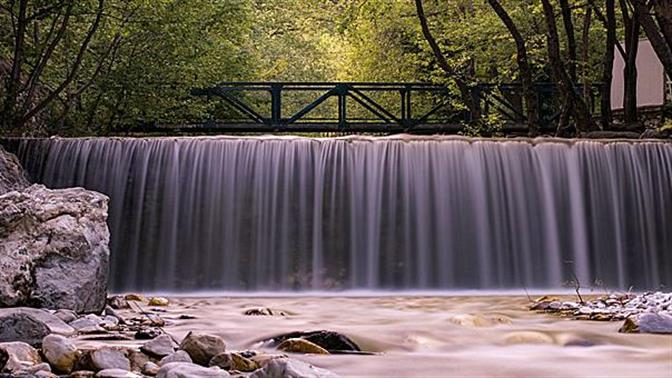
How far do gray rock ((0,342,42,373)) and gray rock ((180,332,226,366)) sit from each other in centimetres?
82

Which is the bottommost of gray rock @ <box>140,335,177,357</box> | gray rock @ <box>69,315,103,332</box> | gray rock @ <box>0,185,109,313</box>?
gray rock @ <box>140,335,177,357</box>

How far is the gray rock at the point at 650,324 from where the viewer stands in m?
5.70

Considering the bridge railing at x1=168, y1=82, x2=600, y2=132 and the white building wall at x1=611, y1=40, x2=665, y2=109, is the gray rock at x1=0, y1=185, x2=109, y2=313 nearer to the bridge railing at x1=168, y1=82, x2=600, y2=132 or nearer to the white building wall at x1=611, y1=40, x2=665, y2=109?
the bridge railing at x1=168, y1=82, x2=600, y2=132

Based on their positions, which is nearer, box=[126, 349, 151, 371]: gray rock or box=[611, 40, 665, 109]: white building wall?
box=[126, 349, 151, 371]: gray rock

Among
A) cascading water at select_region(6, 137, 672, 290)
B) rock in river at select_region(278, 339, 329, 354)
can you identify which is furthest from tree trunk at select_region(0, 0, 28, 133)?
rock in river at select_region(278, 339, 329, 354)

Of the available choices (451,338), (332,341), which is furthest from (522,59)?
(332,341)

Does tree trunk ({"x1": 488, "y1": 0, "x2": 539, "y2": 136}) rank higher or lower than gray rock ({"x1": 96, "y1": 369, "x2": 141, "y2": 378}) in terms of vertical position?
higher

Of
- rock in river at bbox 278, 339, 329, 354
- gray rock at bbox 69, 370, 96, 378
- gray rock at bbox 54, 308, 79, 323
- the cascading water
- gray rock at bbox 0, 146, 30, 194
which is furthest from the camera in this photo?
the cascading water

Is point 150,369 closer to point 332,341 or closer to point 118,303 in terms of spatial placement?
point 332,341

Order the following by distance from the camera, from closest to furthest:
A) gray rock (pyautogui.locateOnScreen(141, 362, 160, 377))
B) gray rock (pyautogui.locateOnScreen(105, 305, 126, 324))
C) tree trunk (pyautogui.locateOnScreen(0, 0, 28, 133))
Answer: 1. gray rock (pyautogui.locateOnScreen(141, 362, 160, 377))
2. gray rock (pyautogui.locateOnScreen(105, 305, 126, 324))
3. tree trunk (pyautogui.locateOnScreen(0, 0, 28, 133))

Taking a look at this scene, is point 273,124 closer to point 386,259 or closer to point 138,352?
point 386,259

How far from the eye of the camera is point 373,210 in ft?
35.4

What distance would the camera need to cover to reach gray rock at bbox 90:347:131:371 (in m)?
4.31

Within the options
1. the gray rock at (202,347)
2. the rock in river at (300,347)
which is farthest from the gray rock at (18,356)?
the rock in river at (300,347)
